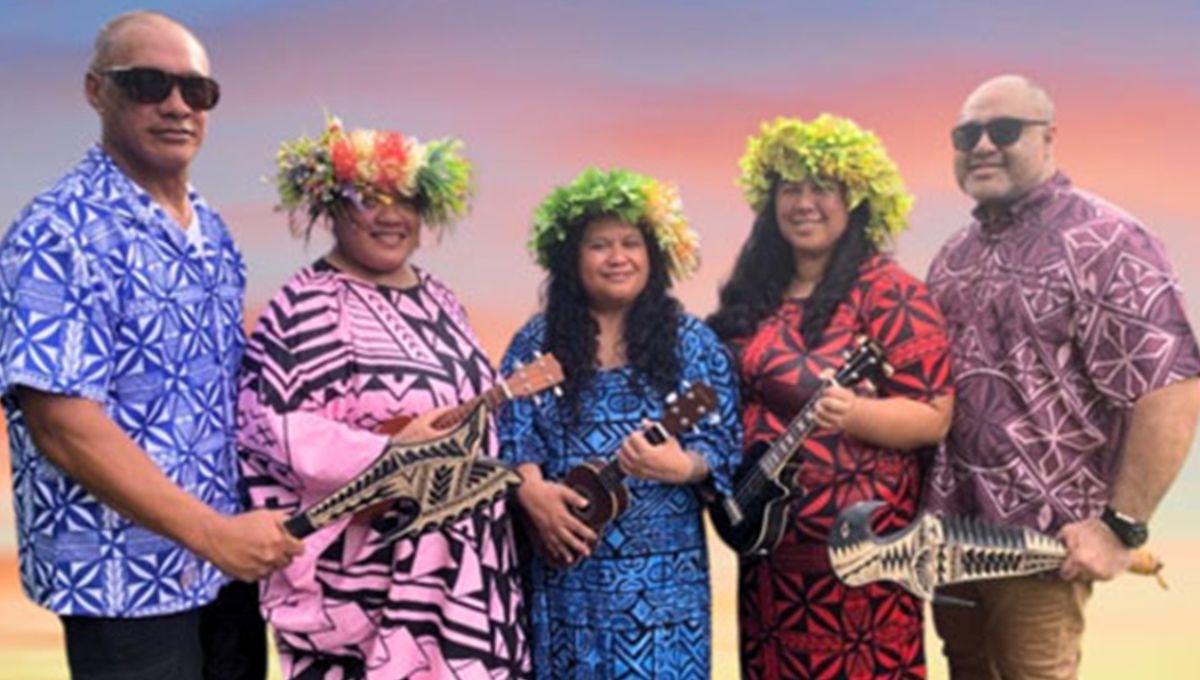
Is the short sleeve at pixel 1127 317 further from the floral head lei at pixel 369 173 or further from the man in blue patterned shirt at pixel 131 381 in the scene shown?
the man in blue patterned shirt at pixel 131 381

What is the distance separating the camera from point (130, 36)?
431 cm

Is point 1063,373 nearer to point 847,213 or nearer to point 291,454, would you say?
point 847,213

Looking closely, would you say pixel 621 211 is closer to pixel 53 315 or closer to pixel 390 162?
pixel 390 162

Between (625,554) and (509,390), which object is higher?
(509,390)

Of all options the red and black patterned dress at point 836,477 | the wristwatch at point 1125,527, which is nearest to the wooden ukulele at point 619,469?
the red and black patterned dress at point 836,477

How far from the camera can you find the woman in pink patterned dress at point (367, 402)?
4.51 metres

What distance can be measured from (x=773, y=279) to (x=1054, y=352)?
98cm

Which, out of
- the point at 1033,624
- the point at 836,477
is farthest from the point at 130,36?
the point at 1033,624

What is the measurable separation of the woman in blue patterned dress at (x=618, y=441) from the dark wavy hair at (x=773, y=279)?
0.23 metres

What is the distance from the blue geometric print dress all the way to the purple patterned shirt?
86cm

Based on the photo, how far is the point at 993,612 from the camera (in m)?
5.16

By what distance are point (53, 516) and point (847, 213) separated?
9.03ft

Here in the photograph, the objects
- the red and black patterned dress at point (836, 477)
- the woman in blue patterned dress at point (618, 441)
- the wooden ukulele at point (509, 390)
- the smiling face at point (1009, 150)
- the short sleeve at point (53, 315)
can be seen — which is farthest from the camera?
the smiling face at point (1009, 150)

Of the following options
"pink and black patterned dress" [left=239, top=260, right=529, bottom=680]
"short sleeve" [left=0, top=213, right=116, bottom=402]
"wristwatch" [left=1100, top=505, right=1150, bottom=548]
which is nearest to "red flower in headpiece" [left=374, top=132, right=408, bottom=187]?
"pink and black patterned dress" [left=239, top=260, right=529, bottom=680]
